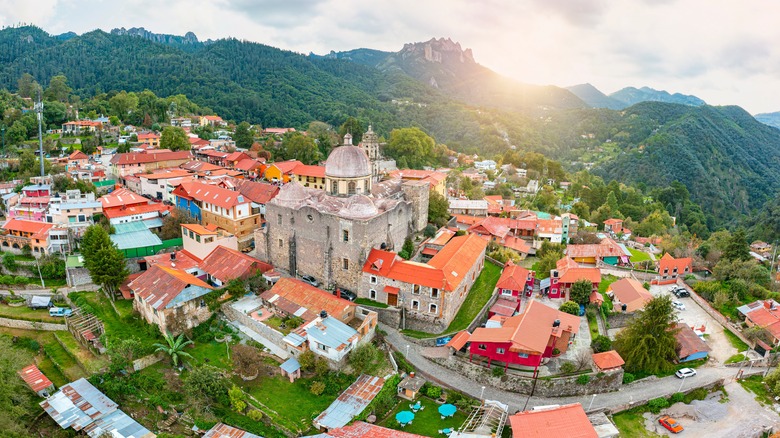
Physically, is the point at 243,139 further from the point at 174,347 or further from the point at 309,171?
the point at 174,347

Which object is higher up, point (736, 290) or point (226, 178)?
point (226, 178)

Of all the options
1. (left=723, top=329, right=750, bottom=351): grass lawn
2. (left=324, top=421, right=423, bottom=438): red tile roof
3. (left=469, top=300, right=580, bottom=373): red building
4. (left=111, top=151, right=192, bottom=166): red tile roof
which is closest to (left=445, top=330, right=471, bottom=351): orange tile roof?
(left=469, top=300, right=580, bottom=373): red building

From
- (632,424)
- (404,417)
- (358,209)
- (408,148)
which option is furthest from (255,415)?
(408,148)

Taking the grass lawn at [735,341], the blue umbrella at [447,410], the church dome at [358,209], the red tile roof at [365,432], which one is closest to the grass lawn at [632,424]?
the blue umbrella at [447,410]

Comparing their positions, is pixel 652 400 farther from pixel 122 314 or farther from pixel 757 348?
pixel 122 314

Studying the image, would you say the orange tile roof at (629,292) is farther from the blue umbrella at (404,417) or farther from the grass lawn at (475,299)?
the blue umbrella at (404,417)

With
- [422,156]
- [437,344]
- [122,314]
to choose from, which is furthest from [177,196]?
[422,156]

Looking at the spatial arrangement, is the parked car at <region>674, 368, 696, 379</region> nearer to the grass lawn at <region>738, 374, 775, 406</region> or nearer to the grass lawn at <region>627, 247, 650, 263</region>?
the grass lawn at <region>738, 374, 775, 406</region>
